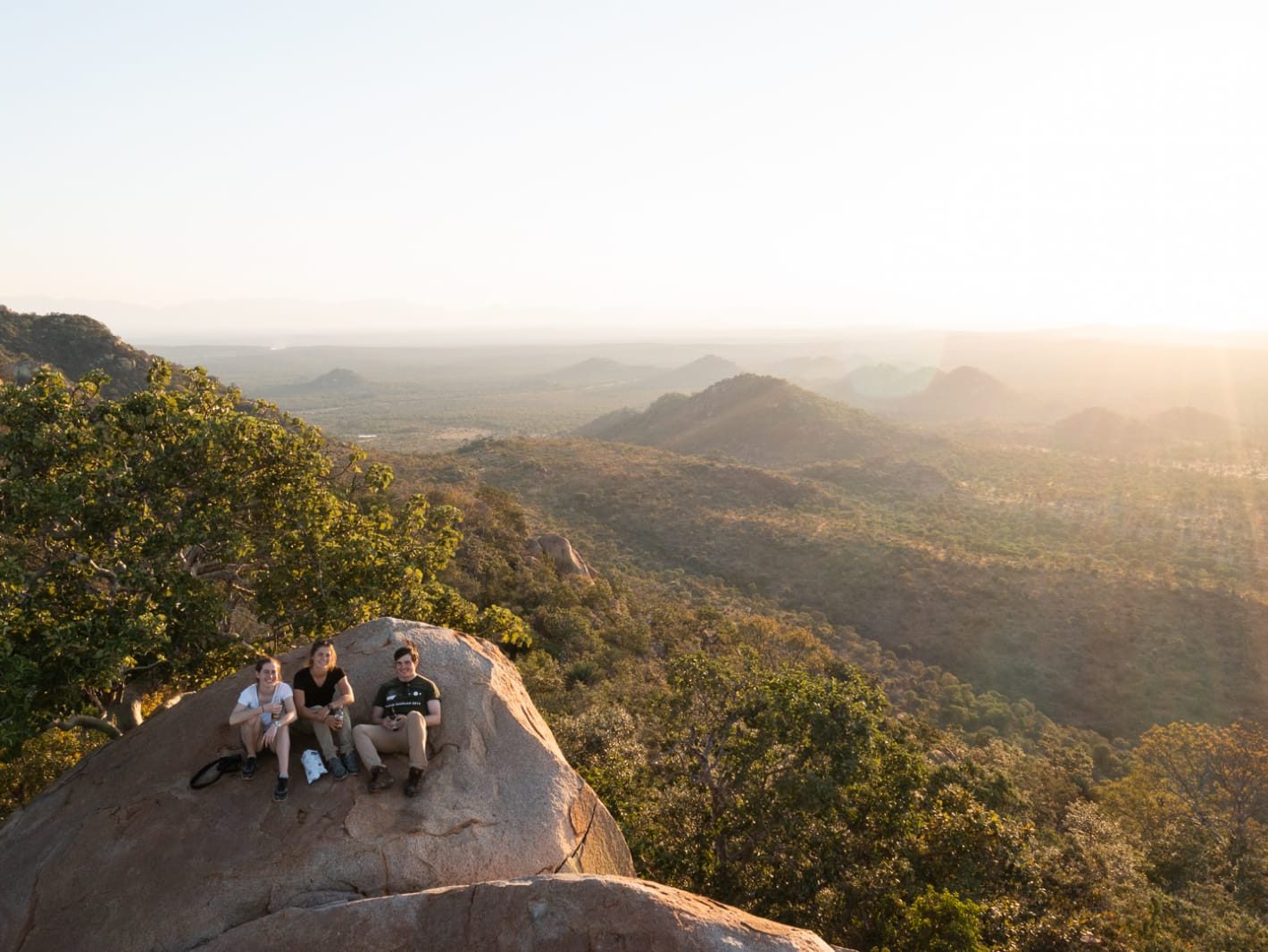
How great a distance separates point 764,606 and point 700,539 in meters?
12.7

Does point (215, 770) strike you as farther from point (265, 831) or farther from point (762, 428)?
point (762, 428)

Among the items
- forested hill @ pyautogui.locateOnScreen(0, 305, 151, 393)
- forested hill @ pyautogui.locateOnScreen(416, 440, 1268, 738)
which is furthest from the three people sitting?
forested hill @ pyautogui.locateOnScreen(0, 305, 151, 393)

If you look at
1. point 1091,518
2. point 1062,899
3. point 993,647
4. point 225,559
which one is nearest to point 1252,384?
point 1091,518

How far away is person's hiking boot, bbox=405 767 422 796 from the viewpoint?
27.8 ft

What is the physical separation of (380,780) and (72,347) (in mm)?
76731

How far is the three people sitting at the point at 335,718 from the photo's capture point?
857cm

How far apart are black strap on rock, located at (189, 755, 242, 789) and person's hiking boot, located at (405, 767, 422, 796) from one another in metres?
2.47

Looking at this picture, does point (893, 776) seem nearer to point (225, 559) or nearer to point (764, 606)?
point (225, 559)

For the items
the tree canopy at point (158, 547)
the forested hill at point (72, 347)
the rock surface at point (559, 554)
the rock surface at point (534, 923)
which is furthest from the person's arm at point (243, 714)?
the forested hill at point (72, 347)

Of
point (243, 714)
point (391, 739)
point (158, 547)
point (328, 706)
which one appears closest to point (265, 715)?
point (243, 714)

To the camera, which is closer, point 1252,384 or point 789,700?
point 789,700

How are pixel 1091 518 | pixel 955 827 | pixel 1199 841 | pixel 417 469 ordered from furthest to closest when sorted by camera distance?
pixel 417 469 < pixel 1091 518 < pixel 1199 841 < pixel 955 827

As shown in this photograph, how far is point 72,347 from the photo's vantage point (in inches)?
2454

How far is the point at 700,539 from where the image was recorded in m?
56.9
